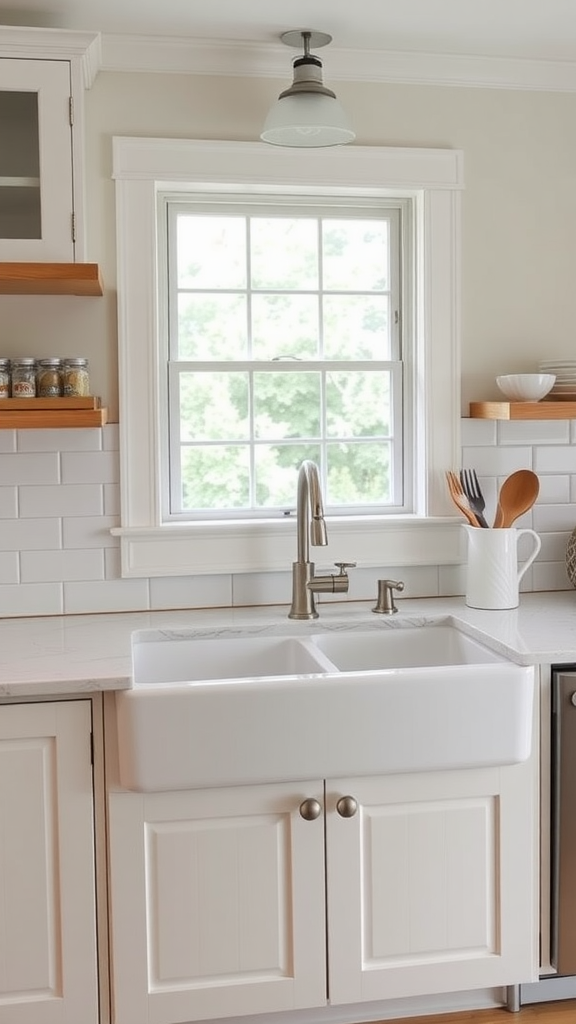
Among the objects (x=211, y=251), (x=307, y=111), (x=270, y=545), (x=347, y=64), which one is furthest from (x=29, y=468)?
(x=347, y=64)

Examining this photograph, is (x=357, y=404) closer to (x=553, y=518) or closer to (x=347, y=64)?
(x=553, y=518)

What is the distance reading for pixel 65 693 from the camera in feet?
7.18

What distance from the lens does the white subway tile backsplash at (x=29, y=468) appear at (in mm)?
2818

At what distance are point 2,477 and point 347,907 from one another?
1416 mm

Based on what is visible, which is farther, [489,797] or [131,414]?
[131,414]

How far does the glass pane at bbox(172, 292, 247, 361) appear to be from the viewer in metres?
2.99

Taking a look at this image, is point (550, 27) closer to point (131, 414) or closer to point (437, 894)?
point (131, 414)

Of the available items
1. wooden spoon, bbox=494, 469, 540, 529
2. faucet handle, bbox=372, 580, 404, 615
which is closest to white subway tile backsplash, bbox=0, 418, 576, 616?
faucet handle, bbox=372, 580, 404, 615

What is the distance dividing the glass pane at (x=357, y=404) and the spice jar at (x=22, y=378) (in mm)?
899

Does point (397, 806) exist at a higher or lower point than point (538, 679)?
lower

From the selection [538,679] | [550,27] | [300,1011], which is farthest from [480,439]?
[300,1011]

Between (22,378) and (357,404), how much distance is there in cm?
100

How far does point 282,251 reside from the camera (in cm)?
302

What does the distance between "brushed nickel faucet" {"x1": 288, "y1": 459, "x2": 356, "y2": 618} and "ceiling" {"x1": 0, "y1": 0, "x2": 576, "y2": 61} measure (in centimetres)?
112
